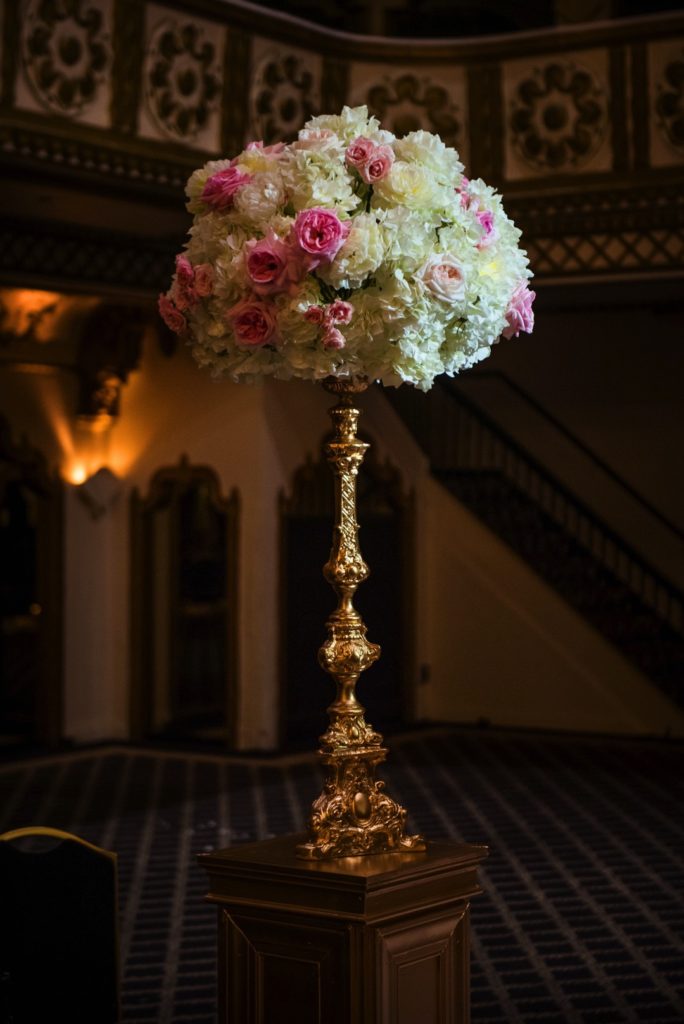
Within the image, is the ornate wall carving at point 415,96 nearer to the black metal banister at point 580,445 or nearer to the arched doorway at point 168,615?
the arched doorway at point 168,615

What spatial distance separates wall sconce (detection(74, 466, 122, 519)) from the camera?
1206 centimetres

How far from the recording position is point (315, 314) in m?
3.56

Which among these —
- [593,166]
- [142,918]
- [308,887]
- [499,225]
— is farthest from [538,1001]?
[593,166]

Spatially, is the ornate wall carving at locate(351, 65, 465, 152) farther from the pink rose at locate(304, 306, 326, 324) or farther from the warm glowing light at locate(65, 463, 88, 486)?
the pink rose at locate(304, 306, 326, 324)

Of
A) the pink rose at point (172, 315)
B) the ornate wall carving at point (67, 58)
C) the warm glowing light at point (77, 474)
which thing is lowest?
the pink rose at point (172, 315)

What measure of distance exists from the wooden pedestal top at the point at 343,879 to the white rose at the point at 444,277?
127cm

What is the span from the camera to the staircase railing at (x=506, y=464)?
41.3 ft

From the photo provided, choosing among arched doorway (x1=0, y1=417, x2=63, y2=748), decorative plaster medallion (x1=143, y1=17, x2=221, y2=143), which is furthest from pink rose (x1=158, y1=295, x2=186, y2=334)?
arched doorway (x1=0, y1=417, x2=63, y2=748)

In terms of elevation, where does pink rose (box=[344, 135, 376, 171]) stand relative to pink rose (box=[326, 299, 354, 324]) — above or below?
above

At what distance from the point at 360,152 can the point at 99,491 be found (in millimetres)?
8731

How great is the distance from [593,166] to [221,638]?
21.1 feet

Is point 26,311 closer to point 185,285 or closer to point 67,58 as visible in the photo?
point 67,58

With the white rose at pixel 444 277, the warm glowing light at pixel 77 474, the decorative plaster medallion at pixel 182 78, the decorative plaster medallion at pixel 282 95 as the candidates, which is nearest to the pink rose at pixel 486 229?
the white rose at pixel 444 277

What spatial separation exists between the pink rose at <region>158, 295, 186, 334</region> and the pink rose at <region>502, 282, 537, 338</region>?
78cm
